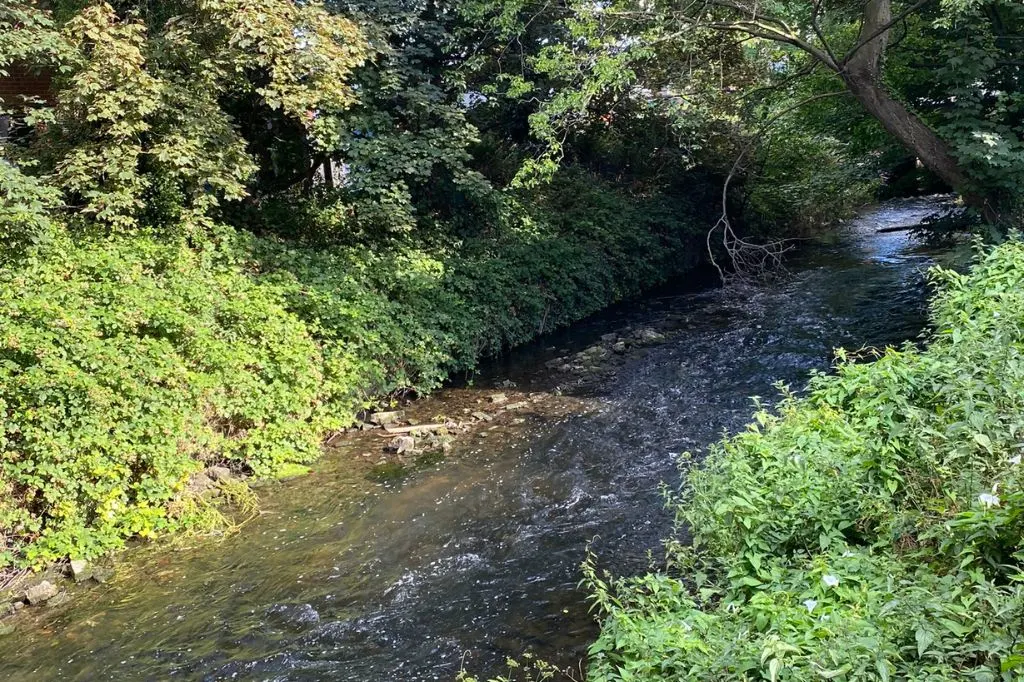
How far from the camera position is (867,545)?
4.14 m

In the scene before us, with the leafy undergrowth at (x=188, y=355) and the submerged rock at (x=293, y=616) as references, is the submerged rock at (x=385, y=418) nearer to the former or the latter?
the leafy undergrowth at (x=188, y=355)

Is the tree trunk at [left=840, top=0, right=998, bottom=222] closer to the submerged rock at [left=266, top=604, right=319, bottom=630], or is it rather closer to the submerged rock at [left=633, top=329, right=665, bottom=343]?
the submerged rock at [left=633, top=329, right=665, bottom=343]

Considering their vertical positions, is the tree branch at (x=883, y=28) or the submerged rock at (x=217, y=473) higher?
the tree branch at (x=883, y=28)

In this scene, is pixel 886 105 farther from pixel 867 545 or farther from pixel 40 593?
pixel 40 593

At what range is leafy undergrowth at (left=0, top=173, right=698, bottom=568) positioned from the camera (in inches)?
254

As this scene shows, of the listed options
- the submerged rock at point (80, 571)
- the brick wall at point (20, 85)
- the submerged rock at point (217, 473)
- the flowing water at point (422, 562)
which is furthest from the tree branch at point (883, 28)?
the brick wall at point (20, 85)

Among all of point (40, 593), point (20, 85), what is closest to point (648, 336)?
point (40, 593)

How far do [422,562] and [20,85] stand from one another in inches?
559

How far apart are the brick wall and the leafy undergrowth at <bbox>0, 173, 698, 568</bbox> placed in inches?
275

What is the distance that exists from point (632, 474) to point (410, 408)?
14.4 feet

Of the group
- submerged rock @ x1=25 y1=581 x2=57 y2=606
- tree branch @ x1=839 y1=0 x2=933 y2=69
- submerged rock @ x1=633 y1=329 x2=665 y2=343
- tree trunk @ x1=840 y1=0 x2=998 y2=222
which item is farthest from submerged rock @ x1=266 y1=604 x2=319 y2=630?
tree branch @ x1=839 y1=0 x2=933 y2=69

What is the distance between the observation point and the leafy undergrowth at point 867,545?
2.90 meters

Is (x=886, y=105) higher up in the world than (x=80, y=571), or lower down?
higher up

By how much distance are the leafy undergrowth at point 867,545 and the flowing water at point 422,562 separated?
108 cm
